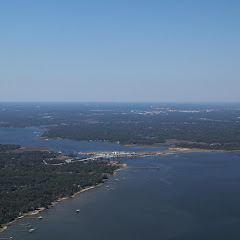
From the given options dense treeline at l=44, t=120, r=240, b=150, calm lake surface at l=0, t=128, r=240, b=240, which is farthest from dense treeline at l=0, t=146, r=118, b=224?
dense treeline at l=44, t=120, r=240, b=150

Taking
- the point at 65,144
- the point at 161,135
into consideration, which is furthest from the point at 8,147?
the point at 161,135

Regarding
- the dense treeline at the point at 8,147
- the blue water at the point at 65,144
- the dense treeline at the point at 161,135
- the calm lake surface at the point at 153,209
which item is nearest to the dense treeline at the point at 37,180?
the calm lake surface at the point at 153,209

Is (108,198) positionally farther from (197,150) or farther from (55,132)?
(55,132)

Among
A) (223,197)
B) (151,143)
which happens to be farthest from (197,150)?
(223,197)

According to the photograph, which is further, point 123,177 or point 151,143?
point 151,143

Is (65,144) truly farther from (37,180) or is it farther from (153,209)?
(153,209)

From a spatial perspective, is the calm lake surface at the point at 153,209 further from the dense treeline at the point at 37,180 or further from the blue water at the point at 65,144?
the blue water at the point at 65,144

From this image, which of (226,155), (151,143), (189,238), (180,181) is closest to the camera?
(189,238)
